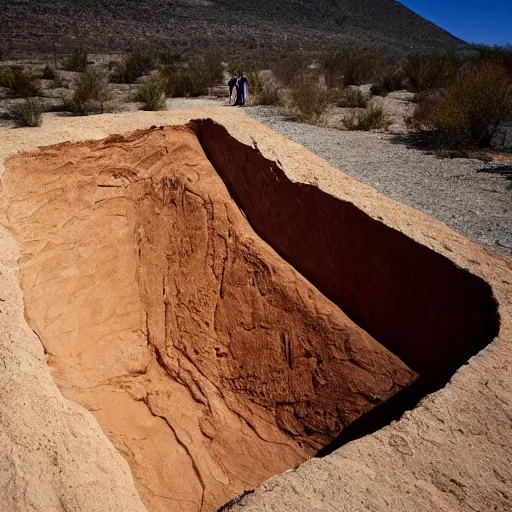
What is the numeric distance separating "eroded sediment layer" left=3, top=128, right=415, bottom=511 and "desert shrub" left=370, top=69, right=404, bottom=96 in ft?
46.3

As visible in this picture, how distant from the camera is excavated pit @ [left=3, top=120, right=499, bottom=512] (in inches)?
141

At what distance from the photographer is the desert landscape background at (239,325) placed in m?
2.20

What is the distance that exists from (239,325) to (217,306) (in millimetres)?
351

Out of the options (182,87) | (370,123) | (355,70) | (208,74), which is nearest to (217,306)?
(370,123)

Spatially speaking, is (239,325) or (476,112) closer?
(239,325)

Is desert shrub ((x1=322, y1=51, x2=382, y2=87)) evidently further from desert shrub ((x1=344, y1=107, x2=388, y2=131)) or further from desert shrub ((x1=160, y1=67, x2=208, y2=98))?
desert shrub ((x1=344, y1=107, x2=388, y2=131))

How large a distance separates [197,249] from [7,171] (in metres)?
2.11

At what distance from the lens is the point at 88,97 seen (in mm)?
13227

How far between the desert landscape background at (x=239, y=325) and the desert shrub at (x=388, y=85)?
11455mm

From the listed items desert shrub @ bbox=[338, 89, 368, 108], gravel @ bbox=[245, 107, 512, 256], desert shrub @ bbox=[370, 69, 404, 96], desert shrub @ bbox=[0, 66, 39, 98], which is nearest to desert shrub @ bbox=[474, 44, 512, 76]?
desert shrub @ bbox=[370, 69, 404, 96]

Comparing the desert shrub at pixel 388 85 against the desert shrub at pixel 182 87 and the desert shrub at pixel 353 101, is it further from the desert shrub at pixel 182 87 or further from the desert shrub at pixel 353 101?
the desert shrub at pixel 182 87

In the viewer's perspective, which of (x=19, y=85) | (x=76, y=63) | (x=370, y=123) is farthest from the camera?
(x=76, y=63)

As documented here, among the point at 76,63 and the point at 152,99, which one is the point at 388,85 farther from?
the point at 76,63

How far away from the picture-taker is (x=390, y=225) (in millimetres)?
3889
